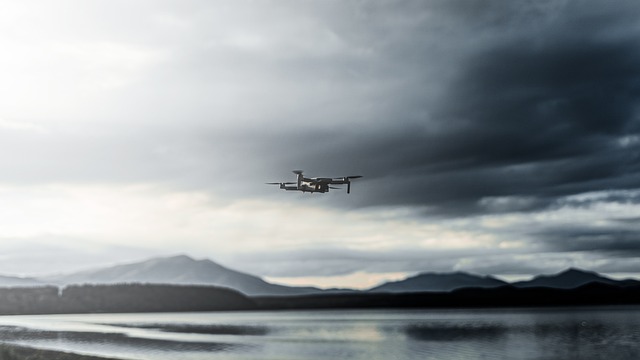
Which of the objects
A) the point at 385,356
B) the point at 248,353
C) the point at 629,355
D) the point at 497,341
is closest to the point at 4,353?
the point at 248,353

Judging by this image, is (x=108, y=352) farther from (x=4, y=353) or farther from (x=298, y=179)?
(x=298, y=179)

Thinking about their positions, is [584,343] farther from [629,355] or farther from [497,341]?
[629,355]

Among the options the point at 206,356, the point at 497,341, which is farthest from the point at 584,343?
the point at 206,356

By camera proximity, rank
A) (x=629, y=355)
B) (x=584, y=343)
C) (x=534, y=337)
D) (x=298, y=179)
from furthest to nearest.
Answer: (x=534, y=337) < (x=584, y=343) < (x=629, y=355) < (x=298, y=179)

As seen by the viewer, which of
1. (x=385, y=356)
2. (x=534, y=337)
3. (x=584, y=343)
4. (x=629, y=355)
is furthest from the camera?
(x=534, y=337)

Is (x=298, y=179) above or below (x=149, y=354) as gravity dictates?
above

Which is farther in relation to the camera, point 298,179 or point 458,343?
point 458,343

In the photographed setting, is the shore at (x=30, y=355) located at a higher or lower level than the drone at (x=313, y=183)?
lower

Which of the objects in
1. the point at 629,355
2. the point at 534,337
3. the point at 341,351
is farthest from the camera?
the point at 534,337

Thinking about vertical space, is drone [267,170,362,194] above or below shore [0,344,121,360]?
above
